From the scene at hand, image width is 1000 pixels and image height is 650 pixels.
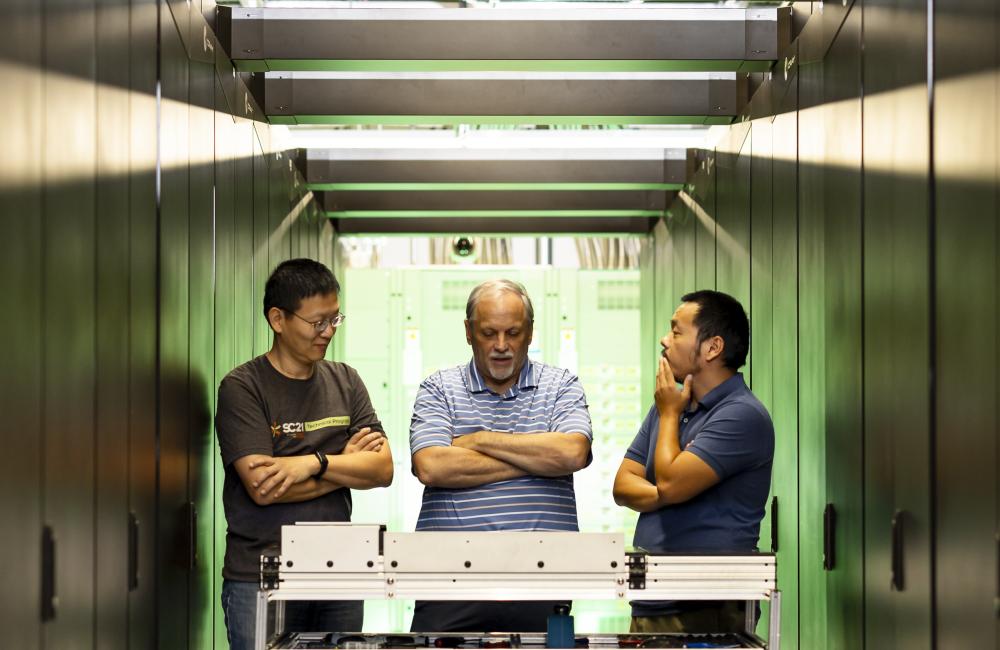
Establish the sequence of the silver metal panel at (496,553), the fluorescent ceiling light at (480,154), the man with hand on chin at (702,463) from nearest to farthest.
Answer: the silver metal panel at (496,553), the man with hand on chin at (702,463), the fluorescent ceiling light at (480,154)

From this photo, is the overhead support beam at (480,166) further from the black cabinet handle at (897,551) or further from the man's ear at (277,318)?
the black cabinet handle at (897,551)

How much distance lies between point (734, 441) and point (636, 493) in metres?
0.30

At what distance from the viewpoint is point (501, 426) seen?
339 cm

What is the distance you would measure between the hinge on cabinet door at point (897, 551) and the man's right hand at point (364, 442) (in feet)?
4.85

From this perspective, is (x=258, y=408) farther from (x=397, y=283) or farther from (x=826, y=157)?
(x=397, y=283)

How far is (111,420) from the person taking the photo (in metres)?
2.60

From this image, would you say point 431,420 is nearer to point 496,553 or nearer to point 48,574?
point 496,553

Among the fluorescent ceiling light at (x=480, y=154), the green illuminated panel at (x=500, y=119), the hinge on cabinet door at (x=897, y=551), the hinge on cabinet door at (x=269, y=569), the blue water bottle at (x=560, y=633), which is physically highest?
the fluorescent ceiling light at (x=480, y=154)

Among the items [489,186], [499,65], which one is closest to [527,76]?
[499,65]

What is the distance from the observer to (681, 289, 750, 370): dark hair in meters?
3.41

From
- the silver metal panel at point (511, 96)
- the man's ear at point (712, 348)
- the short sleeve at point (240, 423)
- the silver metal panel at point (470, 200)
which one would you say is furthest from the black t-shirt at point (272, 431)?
the silver metal panel at point (470, 200)

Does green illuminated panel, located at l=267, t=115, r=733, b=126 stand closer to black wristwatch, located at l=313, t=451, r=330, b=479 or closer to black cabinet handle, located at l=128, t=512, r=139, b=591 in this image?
black wristwatch, located at l=313, t=451, r=330, b=479

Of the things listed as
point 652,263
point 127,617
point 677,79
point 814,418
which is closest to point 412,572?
point 127,617

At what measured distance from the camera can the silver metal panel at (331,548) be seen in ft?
8.89
